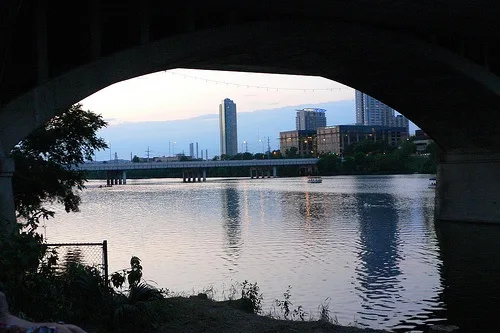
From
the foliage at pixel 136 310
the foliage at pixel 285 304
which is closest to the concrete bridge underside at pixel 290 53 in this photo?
the foliage at pixel 136 310

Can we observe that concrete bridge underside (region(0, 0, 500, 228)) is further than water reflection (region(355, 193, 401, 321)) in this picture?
No

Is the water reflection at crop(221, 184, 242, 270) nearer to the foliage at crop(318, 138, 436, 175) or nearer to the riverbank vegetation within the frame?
the riverbank vegetation

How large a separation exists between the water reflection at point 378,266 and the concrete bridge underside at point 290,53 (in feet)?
18.7

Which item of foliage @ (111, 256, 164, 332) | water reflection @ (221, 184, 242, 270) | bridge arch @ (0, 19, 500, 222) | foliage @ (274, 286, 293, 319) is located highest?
bridge arch @ (0, 19, 500, 222)

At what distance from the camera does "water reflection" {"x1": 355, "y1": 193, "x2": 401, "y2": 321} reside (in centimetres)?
1639

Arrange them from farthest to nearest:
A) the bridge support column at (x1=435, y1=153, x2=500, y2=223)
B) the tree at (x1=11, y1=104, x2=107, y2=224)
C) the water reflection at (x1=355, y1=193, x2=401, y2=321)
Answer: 1. the bridge support column at (x1=435, y1=153, x2=500, y2=223)
2. the tree at (x1=11, y1=104, x2=107, y2=224)
3. the water reflection at (x1=355, y1=193, x2=401, y2=321)

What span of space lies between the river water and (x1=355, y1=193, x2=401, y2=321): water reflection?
0.11 ft

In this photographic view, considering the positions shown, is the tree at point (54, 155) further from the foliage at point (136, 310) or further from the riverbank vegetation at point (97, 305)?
the foliage at point (136, 310)

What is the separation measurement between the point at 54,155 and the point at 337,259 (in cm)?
1190

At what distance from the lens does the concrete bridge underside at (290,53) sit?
16.3m

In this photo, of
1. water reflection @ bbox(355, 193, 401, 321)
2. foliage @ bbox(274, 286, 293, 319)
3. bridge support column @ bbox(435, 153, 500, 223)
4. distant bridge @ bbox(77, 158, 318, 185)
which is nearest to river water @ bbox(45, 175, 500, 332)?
water reflection @ bbox(355, 193, 401, 321)

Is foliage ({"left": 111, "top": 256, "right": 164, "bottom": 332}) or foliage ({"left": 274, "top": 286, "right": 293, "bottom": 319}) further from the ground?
foliage ({"left": 111, "top": 256, "right": 164, "bottom": 332})

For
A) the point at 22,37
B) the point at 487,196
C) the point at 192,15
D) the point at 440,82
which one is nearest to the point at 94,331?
the point at 22,37

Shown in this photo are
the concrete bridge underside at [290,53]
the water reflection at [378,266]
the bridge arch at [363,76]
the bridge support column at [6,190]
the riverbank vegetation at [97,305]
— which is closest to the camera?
the riverbank vegetation at [97,305]
